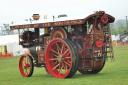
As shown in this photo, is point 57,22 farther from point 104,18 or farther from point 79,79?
point 79,79

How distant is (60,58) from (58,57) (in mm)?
122

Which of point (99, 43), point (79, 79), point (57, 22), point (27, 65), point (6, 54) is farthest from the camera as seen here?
point (6, 54)

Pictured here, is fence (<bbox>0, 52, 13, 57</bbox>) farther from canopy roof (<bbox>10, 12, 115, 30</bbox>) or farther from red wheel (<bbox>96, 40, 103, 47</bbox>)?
red wheel (<bbox>96, 40, 103, 47</bbox>)

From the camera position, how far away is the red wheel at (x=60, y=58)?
10.4 metres

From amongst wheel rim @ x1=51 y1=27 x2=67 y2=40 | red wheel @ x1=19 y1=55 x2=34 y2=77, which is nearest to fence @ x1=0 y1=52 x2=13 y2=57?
red wheel @ x1=19 y1=55 x2=34 y2=77

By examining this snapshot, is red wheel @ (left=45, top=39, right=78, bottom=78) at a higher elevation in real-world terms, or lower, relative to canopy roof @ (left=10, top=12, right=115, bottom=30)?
lower

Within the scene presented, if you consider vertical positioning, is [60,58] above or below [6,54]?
above

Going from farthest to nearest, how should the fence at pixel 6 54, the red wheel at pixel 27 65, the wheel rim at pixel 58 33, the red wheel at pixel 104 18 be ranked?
the fence at pixel 6 54
the red wheel at pixel 27 65
the wheel rim at pixel 58 33
the red wheel at pixel 104 18

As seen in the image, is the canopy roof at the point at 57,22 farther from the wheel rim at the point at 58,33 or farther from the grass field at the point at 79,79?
the grass field at the point at 79,79

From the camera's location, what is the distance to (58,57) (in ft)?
35.8

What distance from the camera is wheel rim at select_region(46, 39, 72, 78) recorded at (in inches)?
427

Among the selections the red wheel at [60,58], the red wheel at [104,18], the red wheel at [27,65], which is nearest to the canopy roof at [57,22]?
the red wheel at [104,18]

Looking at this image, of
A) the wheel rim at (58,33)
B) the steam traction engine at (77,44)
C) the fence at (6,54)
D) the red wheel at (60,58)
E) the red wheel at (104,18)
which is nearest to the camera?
the red wheel at (60,58)

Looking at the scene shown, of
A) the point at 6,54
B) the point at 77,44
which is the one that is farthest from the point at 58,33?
the point at 6,54
